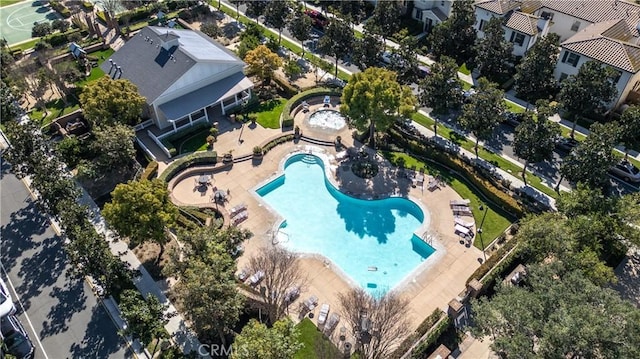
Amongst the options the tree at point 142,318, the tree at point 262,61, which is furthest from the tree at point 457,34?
the tree at point 142,318

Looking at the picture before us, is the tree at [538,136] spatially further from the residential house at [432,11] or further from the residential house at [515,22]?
the residential house at [432,11]

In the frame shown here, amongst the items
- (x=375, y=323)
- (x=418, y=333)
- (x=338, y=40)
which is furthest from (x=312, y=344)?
(x=338, y=40)

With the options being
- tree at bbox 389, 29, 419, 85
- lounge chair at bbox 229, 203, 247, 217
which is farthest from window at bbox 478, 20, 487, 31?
lounge chair at bbox 229, 203, 247, 217

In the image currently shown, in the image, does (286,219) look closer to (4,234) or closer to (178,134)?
(178,134)

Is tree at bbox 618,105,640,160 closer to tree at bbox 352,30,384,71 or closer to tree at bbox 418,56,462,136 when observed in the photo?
tree at bbox 418,56,462,136

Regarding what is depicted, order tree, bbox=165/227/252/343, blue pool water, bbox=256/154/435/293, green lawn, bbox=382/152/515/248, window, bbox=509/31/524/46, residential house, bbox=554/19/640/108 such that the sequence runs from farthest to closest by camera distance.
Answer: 1. window, bbox=509/31/524/46
2. residential house, bbox=554/19/640/108
3. green lawn, bbox=382/152/515/248
4. blue pool water, bbox=256/154/435/293
5. tree, bbox=165/227/252/343

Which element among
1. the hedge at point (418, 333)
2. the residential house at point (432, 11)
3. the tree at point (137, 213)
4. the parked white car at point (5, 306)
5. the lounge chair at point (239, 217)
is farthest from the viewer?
the residential house at point (432, 11)

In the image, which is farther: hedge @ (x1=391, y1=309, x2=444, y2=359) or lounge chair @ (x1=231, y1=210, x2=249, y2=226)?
lounge chair @ (x1=231, y1=210, x2=249, y2=226)

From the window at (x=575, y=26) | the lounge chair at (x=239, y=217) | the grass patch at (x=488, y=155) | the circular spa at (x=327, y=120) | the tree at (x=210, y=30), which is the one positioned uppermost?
the window at (x=575, y=26)
